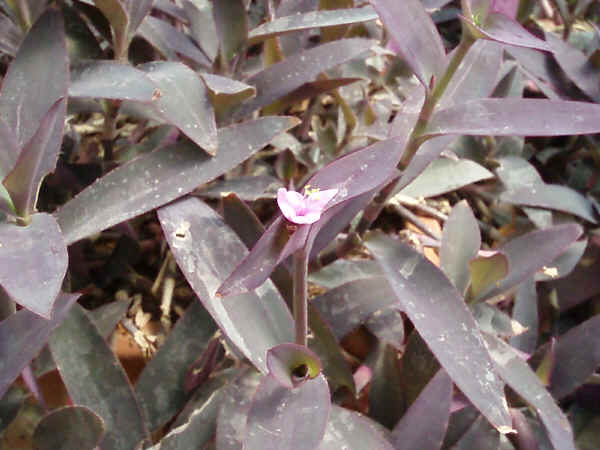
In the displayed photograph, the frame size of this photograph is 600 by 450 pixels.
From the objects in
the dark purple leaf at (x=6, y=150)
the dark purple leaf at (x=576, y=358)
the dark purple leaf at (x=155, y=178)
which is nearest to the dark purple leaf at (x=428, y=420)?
the dark purple leaf at (x=576, y=358)

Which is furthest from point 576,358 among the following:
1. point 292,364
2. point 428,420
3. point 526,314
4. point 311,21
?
point 311,21

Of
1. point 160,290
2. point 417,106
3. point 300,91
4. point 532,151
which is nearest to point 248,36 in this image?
point 300,91

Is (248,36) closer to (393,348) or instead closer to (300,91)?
(300,91)

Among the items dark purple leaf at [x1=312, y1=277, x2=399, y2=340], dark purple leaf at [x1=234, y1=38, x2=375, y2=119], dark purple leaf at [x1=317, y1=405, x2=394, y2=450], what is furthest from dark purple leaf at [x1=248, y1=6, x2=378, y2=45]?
dark purple leaf at [x1=317, y1=405, x2=394, y2=450]

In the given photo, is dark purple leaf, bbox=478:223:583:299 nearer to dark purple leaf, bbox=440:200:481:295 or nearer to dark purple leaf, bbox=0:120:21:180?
dark purple leaf, bbox=440:200:481:295

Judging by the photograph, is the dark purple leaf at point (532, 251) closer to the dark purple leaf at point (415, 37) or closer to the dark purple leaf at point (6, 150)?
the dark purple leaf at point (415, 37)

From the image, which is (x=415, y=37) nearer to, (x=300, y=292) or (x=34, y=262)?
(x=300, y=292)
